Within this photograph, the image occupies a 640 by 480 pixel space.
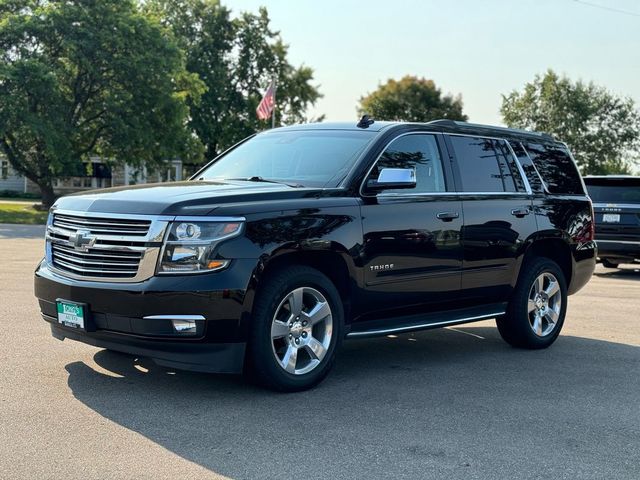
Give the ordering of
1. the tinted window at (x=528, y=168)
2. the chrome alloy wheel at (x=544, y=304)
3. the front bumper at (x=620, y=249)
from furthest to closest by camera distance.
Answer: the front bumper at (x=620, y=249)
the tinted window at (x=528, y=168)
the chrome alloy wheel at (x=544, y=304)

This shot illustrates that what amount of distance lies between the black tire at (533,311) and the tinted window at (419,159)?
143 cm

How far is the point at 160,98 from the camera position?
36281 millimetres

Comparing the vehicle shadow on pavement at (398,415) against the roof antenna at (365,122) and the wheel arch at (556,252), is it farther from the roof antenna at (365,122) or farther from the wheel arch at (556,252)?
the roof antenna at (365,122)

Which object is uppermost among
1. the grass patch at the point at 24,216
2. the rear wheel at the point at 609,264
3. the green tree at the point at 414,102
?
the green tree at the point at 414,102

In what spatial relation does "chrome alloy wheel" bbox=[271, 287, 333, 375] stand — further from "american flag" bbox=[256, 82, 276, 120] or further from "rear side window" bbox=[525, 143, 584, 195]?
"american flag" bbox=[256, 82, 276, 120]

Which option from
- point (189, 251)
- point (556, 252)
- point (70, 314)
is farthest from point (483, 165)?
point (70, 314)

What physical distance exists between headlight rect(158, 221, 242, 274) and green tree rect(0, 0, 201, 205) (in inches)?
1155

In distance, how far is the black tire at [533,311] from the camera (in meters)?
7.54

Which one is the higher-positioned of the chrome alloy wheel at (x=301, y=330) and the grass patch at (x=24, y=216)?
the chrome alloy wheel at (x=301, y=330)

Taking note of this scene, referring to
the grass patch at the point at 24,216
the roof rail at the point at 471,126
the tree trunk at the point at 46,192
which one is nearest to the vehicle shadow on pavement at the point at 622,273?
the roof rail at the point at 471,126

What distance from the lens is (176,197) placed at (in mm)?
5414

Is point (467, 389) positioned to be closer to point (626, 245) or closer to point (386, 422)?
point (386, 422)

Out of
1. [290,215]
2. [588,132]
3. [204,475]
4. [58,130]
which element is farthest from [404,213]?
[588,132]

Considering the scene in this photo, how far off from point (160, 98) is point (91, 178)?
21.9 m
